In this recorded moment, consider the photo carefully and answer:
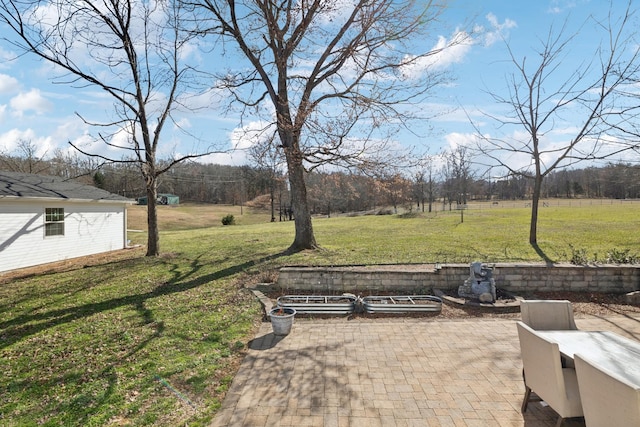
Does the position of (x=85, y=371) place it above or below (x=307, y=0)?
below

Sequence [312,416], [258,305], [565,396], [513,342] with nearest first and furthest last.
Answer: [565,396]
[312,416]
[513,342]
[258,305]

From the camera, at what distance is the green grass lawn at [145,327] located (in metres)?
3.43

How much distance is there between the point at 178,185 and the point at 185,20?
5510 cm

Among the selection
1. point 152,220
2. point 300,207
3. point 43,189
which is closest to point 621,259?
point 300,207

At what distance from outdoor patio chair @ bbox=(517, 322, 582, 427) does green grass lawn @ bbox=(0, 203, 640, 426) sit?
115 inches

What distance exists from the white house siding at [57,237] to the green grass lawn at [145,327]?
2351 mm

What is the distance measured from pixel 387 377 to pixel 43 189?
47.5ft

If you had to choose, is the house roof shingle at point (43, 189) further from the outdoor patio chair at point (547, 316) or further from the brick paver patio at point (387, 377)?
the outdoor patio chair at point (547, 316)

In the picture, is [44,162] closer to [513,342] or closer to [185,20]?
[185,20]

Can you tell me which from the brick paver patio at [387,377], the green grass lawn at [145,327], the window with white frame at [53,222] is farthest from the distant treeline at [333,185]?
the brick paver patio at [387,377]

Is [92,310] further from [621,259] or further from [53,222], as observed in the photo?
[621,259]

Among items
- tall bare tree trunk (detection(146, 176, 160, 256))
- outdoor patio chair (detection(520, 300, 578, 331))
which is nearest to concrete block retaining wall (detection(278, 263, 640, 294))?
outdoor patio chair (detection(520, 300, 578, 331))

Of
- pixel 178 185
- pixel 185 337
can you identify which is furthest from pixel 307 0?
pixel 178 185

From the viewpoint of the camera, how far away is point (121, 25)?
10.6m
